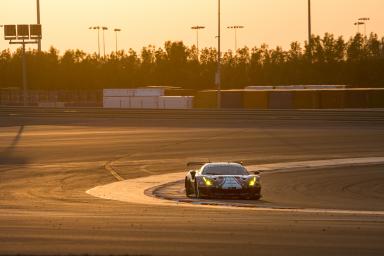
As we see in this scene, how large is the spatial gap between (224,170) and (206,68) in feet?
412

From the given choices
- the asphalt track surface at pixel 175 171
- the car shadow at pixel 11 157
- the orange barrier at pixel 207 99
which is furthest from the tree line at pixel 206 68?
the car shadow at pixel 11 157

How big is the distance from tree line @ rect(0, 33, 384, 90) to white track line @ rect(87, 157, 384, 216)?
8795 centimetres

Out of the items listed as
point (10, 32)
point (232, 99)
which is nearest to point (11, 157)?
point (10, 32)

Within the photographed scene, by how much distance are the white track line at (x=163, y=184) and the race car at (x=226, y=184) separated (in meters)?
1.40

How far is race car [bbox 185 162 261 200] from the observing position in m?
33.3

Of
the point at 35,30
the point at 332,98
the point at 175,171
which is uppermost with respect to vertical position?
the point at 35,30

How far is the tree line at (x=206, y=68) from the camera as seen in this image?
140 metres

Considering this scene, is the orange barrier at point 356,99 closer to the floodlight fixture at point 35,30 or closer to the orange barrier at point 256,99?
the orange barrier at point 256,99

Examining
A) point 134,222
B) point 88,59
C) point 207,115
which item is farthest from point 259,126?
point 88,59

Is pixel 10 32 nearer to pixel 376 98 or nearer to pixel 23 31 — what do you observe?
pixel 23 31

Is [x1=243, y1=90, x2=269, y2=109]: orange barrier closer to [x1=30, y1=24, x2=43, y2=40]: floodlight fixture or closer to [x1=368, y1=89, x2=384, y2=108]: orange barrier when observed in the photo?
[x1=368, y1=89, x2=384, y2=108]: orange barrier

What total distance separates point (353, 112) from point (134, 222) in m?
53.0

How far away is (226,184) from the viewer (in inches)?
1314

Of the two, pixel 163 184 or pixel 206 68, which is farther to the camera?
pixel 206 68
